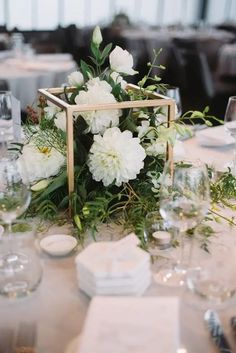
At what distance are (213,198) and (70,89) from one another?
21.3 inches

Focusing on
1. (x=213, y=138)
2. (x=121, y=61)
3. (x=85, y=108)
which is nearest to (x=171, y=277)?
(x=85, y=108)

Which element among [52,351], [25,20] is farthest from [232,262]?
[25,20]

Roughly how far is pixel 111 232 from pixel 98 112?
32cm

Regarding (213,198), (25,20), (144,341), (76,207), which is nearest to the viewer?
(144,341)

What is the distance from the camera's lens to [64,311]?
38.1 inches

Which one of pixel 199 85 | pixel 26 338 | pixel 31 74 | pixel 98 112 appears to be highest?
pixel 98 112

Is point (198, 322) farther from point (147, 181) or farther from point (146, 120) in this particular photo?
point (146, 120)

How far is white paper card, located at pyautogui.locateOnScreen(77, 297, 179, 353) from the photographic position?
78 cm

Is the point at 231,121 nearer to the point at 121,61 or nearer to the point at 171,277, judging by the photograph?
the point at 121,61

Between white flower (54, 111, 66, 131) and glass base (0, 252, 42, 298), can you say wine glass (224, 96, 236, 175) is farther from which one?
glass base (0, 252, 42, 298)

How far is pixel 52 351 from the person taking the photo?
86 centimetres

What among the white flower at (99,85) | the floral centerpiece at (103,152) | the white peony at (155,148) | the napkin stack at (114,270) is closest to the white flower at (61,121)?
the floral centerpiece at (103,152)

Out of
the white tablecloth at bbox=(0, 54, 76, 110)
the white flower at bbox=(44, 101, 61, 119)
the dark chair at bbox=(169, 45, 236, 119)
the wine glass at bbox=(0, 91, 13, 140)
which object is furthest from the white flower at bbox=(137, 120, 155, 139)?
the dark chair at bbox=(169, 45, 236, 119)

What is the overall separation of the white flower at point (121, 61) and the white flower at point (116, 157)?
217mm
